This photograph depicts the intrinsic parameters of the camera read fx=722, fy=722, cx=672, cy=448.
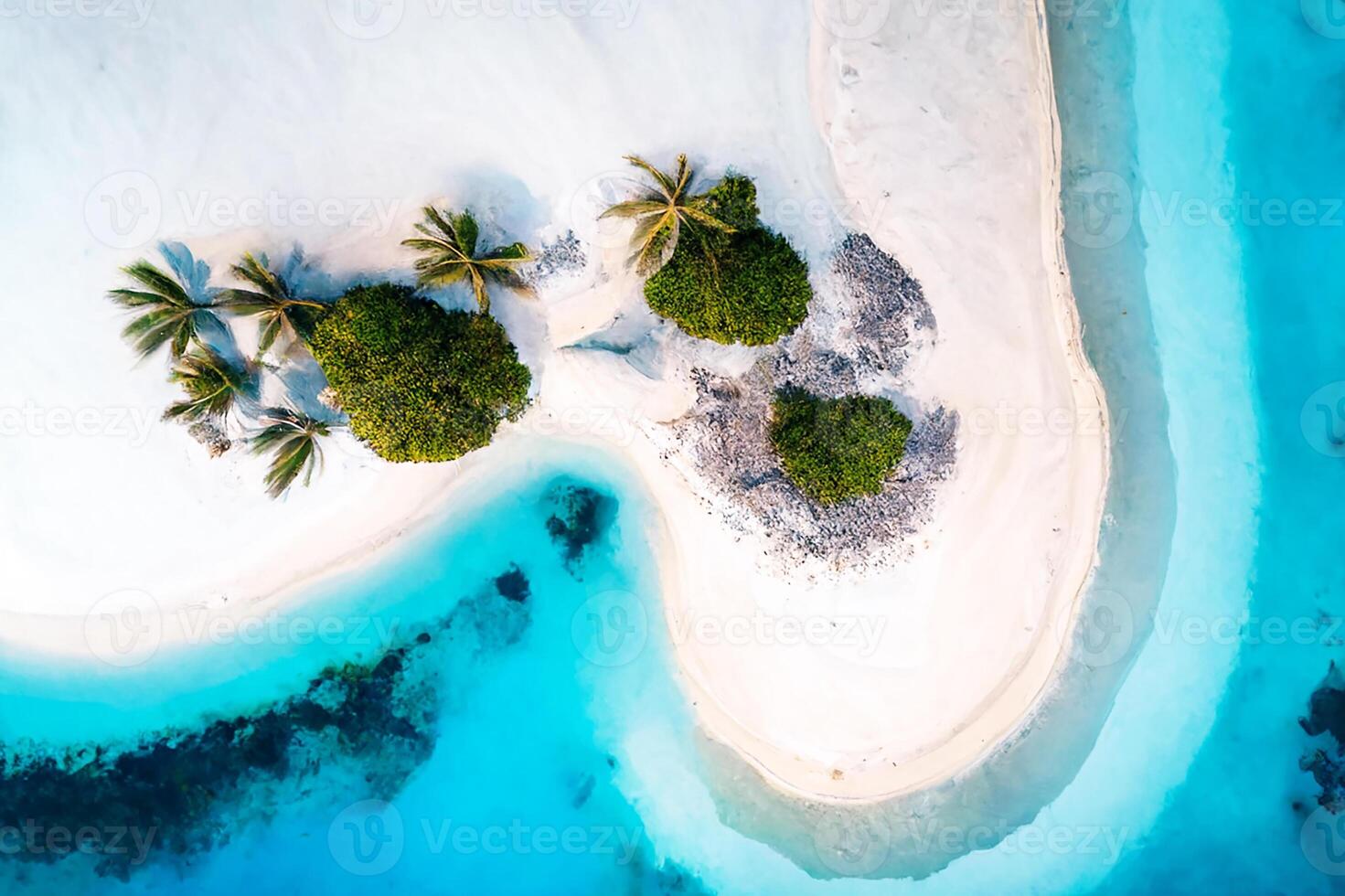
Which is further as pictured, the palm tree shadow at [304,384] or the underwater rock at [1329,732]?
the underwater rock at [1329,732]

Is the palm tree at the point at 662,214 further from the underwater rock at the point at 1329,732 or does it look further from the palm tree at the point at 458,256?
the underwater rock at the point at 1329,732

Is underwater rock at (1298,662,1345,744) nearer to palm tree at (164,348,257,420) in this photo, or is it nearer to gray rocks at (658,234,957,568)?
gray rocks at (658,234,957,568)

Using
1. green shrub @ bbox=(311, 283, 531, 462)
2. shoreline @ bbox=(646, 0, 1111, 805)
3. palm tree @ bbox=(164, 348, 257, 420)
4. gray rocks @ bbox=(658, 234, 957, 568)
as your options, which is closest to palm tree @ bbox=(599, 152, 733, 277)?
gray rocks @ bbox=(658, 234, 957, 568)

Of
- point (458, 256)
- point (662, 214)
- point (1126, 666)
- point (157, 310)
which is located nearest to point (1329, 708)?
point (1126, 666)

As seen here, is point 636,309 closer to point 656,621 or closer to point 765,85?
point 765,85

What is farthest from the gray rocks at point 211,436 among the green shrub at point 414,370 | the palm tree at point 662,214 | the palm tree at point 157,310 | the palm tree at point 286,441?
the palm tree at point 662,214

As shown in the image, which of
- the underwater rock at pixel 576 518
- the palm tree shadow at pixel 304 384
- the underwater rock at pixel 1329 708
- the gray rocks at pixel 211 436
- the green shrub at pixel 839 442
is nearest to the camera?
the green shrub at pixel 839 442

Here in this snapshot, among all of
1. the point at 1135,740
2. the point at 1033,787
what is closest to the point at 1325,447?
the point at 1135,740
